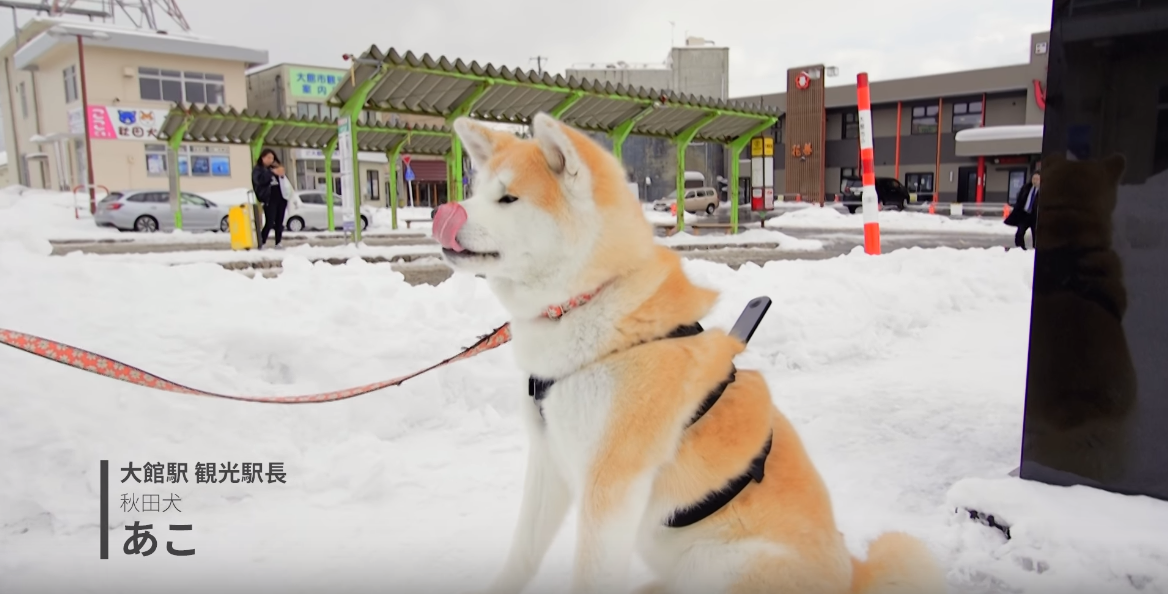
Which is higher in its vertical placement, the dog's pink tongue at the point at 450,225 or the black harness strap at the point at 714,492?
the dog's pink tongue at the point at 450,225

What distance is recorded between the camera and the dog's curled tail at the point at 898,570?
5.32 feet

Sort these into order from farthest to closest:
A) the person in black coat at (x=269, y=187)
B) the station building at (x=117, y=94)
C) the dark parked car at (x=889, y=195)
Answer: the dark parked car at (x=889, y=195) → the station building at (x=117, y=94) → the person in black coat at (x=269, y=187)

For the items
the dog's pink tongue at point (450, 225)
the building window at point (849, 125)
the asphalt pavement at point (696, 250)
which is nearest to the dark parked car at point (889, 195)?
the building window at point (849, 125)

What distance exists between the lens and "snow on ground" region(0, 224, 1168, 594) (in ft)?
7.48

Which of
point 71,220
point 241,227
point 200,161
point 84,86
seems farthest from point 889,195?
point 84,86

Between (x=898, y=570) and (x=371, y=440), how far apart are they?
8.25 ft

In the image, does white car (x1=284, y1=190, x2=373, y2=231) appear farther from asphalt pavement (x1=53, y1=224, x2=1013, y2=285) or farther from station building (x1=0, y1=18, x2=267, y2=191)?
station building (x1=0, y1=18, x2=267, y2=191)

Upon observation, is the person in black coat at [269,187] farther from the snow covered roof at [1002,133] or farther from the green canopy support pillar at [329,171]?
the snow covered roof at [1002,133]

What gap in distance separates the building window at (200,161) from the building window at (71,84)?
402 cm

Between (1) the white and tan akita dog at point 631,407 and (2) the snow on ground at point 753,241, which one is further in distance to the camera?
(2) the snow on ground at point 753,241

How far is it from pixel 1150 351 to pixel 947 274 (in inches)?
206

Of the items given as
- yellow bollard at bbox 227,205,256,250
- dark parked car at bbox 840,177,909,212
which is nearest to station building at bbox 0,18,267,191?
yellow bollard at bbox 227,205,256,250

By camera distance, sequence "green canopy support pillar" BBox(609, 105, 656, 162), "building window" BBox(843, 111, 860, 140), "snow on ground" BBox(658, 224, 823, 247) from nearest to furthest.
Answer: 1. "snow on ground" BBox(658, 224, 823, 247)
2. "green canopy support pillar" BBox(609, 105, 656, 162)
3. "building window" BBox(843, 111, 860, 140)

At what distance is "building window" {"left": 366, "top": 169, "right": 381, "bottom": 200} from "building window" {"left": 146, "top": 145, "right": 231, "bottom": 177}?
11.9 metres
